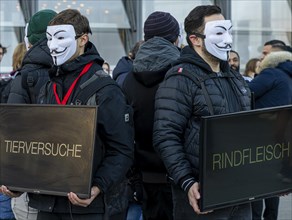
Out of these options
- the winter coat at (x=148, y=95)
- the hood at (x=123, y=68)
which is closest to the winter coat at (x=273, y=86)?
the hood at (x=123, y=68)

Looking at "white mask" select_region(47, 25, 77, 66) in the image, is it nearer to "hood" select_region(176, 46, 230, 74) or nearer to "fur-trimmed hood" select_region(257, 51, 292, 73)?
"hood" select_region(176, 46, 230, 74)

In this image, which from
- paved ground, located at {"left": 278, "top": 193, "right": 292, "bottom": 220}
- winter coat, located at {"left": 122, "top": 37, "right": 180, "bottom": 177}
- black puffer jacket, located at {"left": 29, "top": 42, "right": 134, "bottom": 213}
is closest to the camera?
black puffer jacket, located at {"left": 29, "top": 42, "right": 134, "bottom": 213}

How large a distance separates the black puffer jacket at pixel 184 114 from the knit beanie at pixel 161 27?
78 cm

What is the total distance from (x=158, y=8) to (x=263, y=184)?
10.7 m

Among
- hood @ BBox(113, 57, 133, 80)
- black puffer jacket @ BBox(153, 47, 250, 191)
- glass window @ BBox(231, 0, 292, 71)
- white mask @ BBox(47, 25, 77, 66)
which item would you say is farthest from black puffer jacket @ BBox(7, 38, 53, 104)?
glass window @ BBox(231, 0, 292, 71)

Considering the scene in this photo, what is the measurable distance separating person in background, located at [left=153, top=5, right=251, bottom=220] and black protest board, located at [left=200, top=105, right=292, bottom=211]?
111 mm

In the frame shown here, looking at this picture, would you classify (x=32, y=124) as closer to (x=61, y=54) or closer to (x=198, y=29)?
(x=61, y=54)

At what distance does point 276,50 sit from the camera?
761 centimetres

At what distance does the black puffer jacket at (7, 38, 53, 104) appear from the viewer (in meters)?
4.20

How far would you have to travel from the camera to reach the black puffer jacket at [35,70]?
165 inches

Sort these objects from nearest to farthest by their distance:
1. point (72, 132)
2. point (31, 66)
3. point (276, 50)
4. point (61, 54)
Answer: point (72, 132) < point (61, 54) < point (31, 66) < point (276, 50)

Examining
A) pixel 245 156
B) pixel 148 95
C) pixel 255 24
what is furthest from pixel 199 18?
pixel 255 24

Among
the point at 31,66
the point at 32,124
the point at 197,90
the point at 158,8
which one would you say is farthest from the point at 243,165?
the point at 158,8

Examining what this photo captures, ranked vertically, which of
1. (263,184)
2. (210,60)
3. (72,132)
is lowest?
(263,184)
